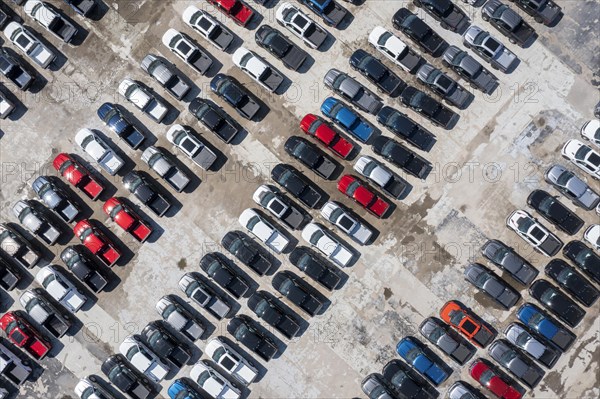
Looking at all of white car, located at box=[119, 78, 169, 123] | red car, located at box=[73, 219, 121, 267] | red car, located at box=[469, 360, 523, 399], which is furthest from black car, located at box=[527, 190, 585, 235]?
red car, located at box=[73, 219, 121, 267]

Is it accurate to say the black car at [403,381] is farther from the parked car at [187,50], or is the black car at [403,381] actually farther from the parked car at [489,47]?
the parked car at [187,50]

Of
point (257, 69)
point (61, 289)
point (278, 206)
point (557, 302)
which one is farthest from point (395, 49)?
point (61, 289)

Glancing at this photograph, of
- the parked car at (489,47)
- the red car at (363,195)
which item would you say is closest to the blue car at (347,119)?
the red car at (363,195)

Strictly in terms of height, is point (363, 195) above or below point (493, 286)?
below

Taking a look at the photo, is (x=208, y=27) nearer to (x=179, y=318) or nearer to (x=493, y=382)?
(x=179, y=318)

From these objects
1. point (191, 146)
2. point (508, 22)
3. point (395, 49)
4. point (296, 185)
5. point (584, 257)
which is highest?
point (508, 22)

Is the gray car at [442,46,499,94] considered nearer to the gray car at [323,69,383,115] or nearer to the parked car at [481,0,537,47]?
the parked car at [481,0,537,47]

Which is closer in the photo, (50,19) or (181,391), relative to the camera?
(181,391)
